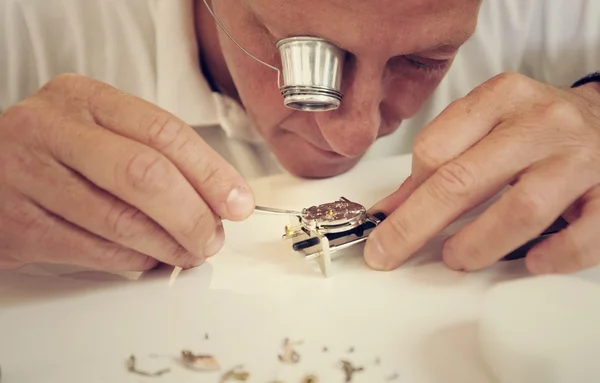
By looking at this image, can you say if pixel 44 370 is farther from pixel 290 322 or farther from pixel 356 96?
pixel 356 96

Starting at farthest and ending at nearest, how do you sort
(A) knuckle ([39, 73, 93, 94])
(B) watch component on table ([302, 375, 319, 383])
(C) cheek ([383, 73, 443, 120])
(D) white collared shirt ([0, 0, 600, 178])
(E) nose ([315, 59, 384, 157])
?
(D) white collared shirt ([0, 0, 600, 178]) → (C) cheek ([383, 73, 443, 120]) → (E) nose ([315, 59, 384, 157]) → (A) knuckle ([39, 73, 93, 94]) → (B) watch component on table ([302, 375, 319, 383])

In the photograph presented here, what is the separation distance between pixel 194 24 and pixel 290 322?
88 centimetres

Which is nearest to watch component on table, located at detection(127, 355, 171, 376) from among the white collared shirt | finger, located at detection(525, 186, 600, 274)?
finger, located at detection(525, 186, 600, 274)

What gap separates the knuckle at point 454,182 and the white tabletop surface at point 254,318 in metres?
0.10

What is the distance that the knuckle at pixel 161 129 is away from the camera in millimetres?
646

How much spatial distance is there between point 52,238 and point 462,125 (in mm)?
550

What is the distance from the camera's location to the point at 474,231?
2.18 ft

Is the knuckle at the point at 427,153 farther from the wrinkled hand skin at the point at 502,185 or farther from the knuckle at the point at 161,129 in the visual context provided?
the knuckle at the point at 161,129

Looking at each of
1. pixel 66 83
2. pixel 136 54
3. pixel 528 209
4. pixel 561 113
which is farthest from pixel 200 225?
pixel 136 54

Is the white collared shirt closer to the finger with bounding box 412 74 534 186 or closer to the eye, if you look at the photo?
the eye

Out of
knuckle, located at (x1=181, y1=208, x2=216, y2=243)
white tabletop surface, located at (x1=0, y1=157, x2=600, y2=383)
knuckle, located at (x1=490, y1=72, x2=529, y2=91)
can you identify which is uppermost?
knuckle, located at (x1=490, y1=72, x2=529, y2=91)

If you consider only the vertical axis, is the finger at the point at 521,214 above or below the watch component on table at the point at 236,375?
above

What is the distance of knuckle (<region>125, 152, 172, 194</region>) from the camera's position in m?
0.62

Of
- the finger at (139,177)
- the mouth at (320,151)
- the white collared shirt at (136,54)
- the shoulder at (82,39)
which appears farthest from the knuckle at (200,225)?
the shoulder at (82,39)
